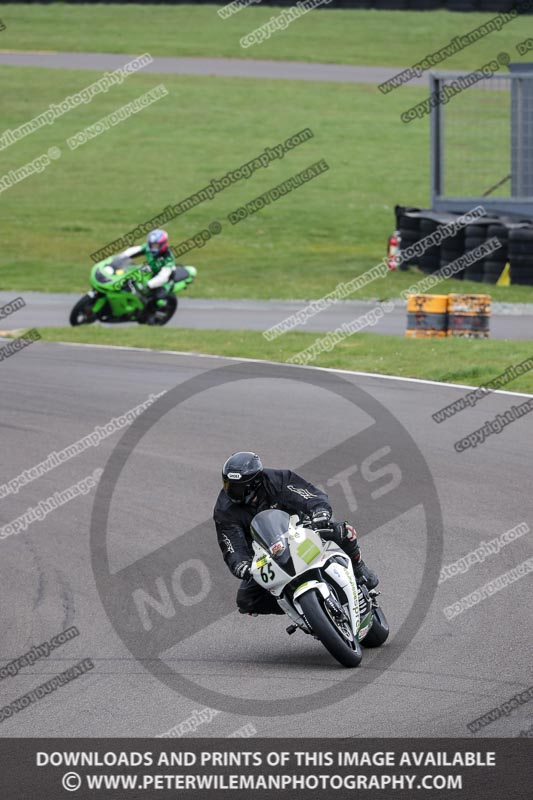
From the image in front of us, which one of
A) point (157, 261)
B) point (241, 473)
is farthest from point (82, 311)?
point (241, 473)

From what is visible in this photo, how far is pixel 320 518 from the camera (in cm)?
850

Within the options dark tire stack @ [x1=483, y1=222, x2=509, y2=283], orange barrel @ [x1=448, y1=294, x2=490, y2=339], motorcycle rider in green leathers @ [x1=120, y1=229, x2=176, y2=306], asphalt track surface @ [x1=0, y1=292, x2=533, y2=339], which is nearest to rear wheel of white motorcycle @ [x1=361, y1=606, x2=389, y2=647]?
orange barrel @ [x1=448, y1=294, x2=490, y2=339]

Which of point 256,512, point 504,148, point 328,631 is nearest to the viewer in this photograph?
point 328,631

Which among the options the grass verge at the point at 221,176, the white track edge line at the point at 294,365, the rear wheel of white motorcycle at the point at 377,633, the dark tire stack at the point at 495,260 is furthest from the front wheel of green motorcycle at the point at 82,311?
the rear wheel of white motorcycle at the point at 377,633

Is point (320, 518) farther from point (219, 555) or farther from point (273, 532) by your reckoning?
point (219, 555)

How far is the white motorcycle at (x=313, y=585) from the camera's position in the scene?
8.15m

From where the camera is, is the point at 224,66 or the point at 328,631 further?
the point at 224,66

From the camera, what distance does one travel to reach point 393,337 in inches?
788

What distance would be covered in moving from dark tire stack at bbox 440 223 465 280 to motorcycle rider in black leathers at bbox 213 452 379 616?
16284mm

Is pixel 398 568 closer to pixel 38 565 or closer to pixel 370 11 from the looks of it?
pixel 38 565

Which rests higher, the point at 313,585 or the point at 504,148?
the point at 313,585

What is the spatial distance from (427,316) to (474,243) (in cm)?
518

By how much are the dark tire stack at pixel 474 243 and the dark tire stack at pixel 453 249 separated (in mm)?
96
